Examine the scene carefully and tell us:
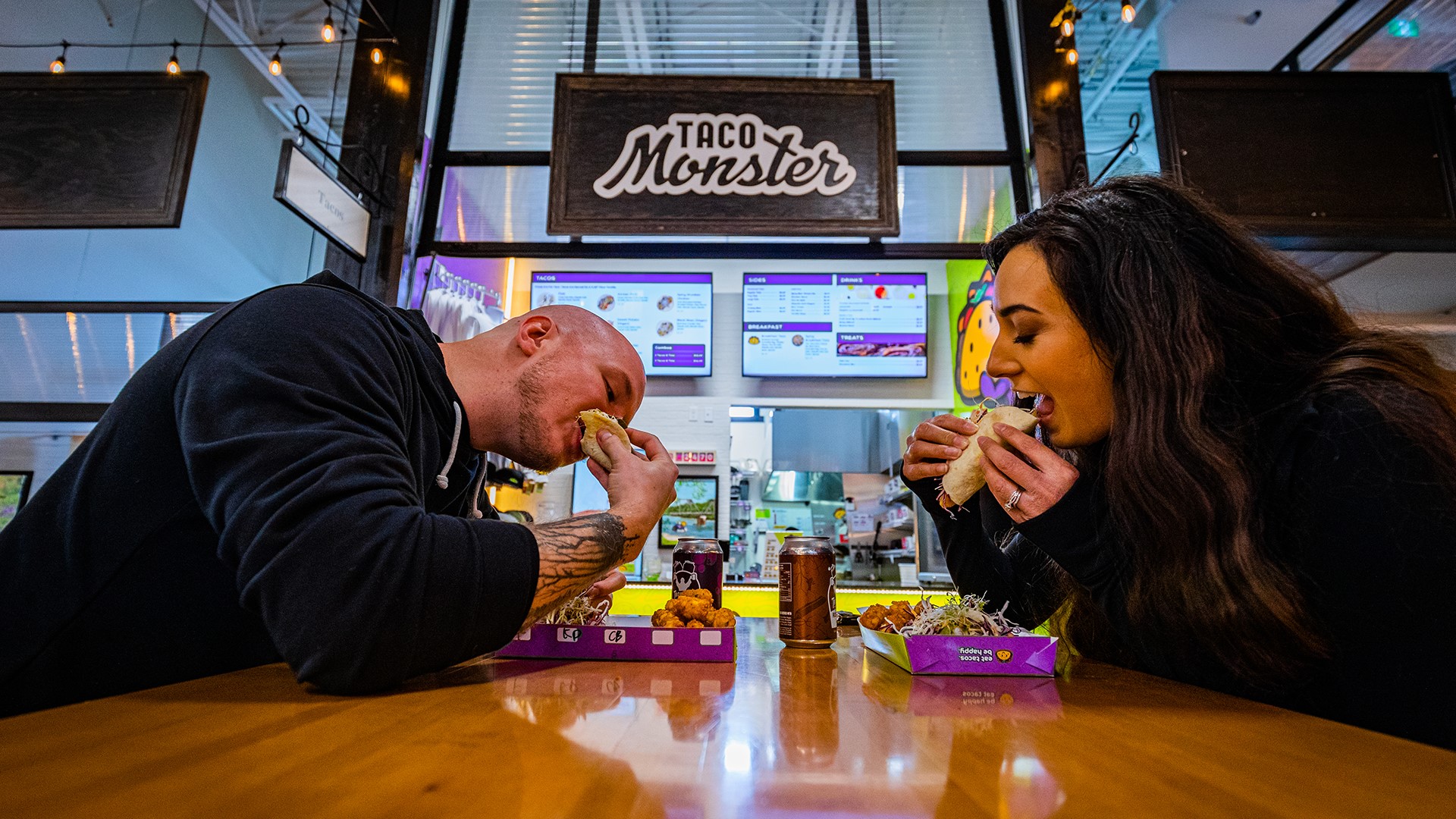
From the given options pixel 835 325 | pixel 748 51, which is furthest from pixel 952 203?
pixel 748 51

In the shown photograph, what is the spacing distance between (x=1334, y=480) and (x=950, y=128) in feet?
13.6

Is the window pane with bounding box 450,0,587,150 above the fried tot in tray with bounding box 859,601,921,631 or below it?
above

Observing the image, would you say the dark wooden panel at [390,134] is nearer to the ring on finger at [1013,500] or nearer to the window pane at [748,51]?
the window pane at [748,51]

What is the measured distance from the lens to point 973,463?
175 cm

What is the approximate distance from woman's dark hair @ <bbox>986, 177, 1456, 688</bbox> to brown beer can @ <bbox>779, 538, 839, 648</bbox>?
0.64m

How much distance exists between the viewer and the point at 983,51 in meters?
4.84

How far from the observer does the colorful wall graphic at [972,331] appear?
5.16m

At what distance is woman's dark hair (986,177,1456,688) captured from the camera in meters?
1.16

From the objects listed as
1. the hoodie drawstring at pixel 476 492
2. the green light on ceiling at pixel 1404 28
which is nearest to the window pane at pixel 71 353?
the hoodie drawstring at pixel 476 492

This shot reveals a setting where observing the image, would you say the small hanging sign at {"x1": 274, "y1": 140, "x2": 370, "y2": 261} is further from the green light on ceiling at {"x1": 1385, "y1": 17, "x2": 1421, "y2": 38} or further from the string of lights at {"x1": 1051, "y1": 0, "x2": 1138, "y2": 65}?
the green light on ceiling at {"x1": 1385, "y1": 17, "x2": 1421, "y2": 38}

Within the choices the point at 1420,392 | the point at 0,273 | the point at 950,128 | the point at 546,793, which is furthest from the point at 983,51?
the point at 0,273

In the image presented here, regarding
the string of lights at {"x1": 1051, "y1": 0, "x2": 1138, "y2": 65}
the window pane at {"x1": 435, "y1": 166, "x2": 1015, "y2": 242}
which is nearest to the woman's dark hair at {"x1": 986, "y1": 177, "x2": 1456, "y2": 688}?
the string of lights at {"x1": 1051, "y1": 0, "x2": 1138, "y2": 65}

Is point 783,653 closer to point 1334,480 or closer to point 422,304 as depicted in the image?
point 1334,480

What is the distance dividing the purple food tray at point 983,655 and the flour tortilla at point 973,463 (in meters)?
0.50
